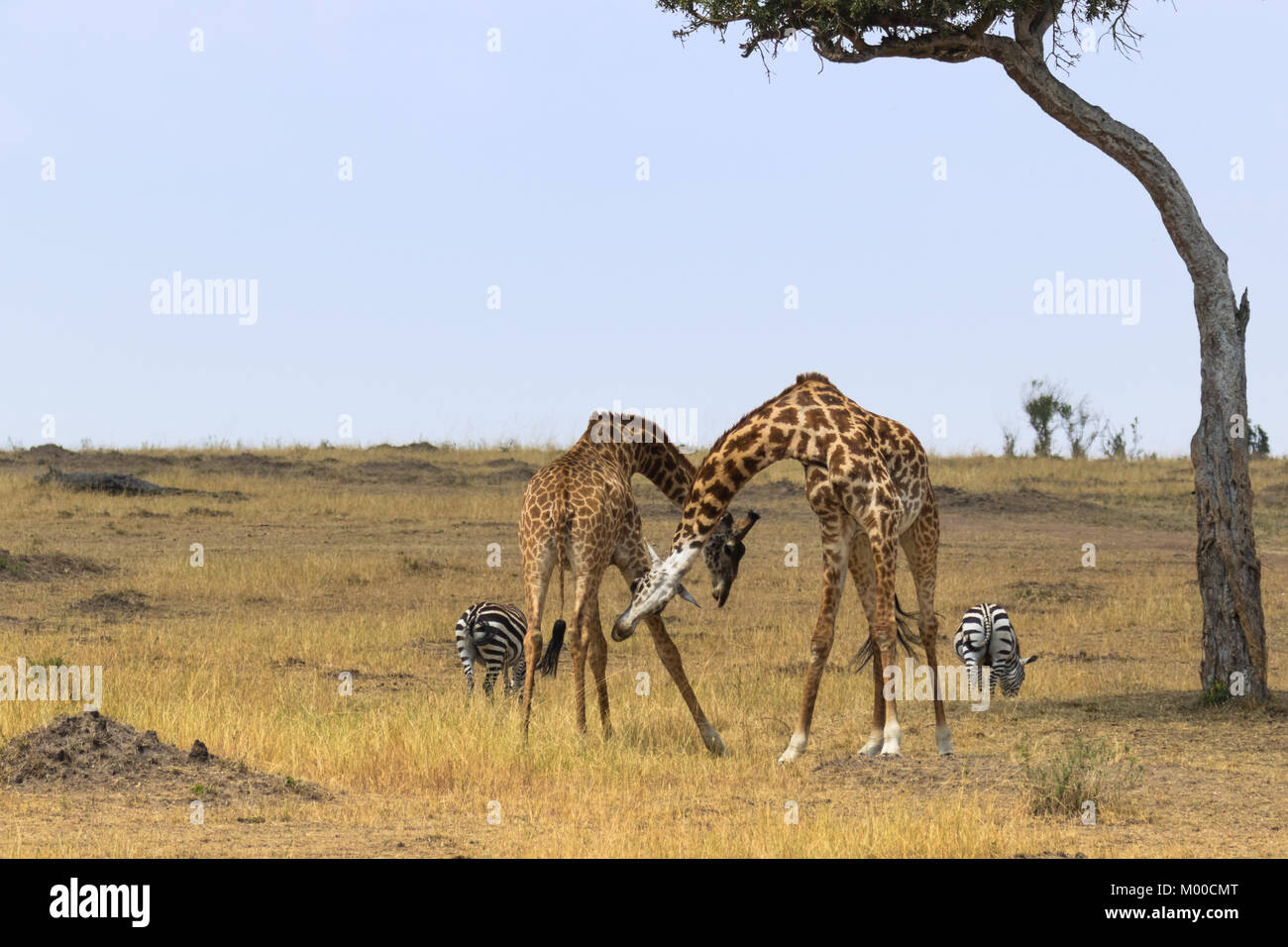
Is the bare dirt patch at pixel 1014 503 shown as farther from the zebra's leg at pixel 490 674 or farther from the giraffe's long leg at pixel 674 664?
the giraffe's long leg at pixel 674 664

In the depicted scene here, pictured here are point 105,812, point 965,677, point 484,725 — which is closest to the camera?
point 105,812

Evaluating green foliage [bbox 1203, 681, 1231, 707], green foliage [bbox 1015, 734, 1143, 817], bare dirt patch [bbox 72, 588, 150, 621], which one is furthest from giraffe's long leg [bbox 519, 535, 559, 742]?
bare dirt patch [bbox 72, 588, 150, 621]

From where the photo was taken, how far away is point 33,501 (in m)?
25.0

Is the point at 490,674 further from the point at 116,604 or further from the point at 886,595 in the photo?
the point at 116,604

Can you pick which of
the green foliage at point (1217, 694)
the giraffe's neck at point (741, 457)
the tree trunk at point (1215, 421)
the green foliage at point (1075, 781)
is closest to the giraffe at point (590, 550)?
the giraffe's neck at point (741, 457)

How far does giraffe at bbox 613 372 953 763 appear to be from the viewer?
948 centimetres

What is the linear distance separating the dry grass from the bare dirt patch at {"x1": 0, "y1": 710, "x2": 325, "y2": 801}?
21cm

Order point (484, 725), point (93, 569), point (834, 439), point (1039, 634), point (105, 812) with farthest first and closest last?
point (93, 569), point (1039, 634), point (484, 725), point (834, 439), point (105, 812)

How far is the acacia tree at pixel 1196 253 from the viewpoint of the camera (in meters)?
11.6

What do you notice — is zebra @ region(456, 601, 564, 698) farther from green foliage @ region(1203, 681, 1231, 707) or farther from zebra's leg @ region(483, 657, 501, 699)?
green foliage @ region(1203, 681, 1231, 707)

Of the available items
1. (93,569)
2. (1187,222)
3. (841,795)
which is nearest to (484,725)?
(841,795)
